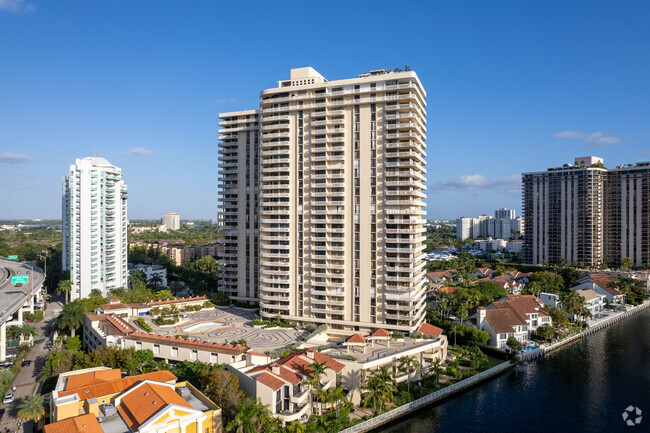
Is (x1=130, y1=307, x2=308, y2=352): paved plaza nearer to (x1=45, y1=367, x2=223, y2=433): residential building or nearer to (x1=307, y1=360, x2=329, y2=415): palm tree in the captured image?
(x1=307, y1=360, x2=329, y2=415): palm tree

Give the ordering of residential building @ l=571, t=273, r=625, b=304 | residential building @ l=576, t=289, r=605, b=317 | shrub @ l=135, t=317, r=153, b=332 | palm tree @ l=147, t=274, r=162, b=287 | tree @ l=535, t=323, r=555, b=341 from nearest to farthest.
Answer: shrub @ l=135, t=317, r=153, b=332 → tree @ l=535, t=323, r=555, b=341 → residential building @ l=576, t=289, r=605, b=317 → residential building @ l=571, t=273, r=625, b=304 → palm tree @ l=147, t=274, r=162, b=287

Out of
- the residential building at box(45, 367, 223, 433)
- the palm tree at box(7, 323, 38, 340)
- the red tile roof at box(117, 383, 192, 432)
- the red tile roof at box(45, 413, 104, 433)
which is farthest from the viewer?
the palm tree at box(7, 323, 38, 340)

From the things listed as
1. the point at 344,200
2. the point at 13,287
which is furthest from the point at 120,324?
the point at 13,287

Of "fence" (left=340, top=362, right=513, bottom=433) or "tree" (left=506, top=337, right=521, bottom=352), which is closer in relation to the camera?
"fence" (left=340, top=362, right=513, bottom=433)

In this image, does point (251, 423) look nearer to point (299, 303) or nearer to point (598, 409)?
point (299, 303)

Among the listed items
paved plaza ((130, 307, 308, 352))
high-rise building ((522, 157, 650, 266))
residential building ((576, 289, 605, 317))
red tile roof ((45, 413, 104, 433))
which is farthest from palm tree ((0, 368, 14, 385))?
high-rise building ((522, 157, 650, 266))

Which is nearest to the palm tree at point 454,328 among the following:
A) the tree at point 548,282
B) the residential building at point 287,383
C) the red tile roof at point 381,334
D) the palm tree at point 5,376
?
the red tile roof at point 381,334

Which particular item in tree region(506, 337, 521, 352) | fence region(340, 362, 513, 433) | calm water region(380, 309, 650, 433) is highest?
tree region(506, 337, 521, 352)

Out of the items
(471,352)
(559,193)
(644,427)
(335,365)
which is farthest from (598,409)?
(559,193)
